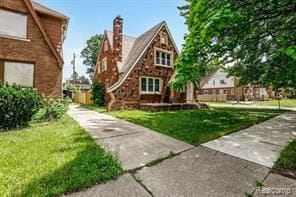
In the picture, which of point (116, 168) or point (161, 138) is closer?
point (116, 168)

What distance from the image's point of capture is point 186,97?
1869cm

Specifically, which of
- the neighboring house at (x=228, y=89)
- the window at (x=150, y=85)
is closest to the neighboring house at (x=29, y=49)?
the window at (x=150, y=85)

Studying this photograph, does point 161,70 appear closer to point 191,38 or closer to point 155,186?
point 191,38

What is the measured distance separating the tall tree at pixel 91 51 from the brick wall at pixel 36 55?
124 ft

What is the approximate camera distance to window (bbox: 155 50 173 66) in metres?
17.5

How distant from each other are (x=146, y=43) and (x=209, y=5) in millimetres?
11718

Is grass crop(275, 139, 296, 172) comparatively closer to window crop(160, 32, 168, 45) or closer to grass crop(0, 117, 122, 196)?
grass crop(0, 117, 122, 196)

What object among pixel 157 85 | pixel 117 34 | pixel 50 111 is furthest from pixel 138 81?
pixel 50 111

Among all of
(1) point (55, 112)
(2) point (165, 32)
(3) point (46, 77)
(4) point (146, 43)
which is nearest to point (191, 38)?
(1) point (55, 112)

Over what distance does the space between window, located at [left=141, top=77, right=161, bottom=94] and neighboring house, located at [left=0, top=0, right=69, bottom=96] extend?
7.28m

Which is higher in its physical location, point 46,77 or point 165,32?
point 165,32

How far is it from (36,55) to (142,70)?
826cm

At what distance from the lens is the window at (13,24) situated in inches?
370

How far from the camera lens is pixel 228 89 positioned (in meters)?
41.1
